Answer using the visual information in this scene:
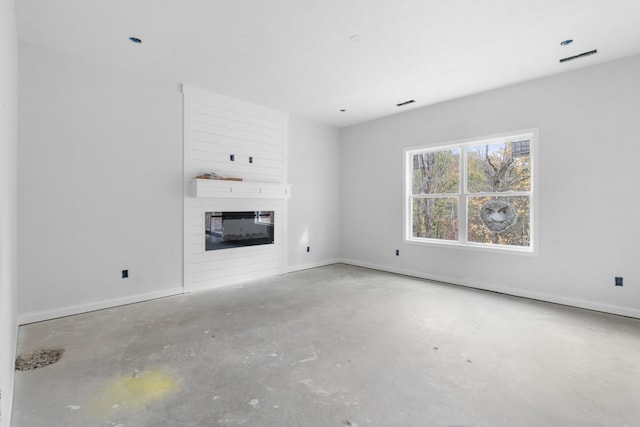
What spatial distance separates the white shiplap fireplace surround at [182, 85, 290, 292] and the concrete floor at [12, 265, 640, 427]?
0.90 meters

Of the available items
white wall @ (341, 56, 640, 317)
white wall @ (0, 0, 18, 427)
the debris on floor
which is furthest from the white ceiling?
the debris on floor

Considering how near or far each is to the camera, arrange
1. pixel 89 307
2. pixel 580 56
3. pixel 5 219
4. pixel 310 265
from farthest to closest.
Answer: pixel 310 265, pixel 89 307, pixel 580 56, pixel 5 219

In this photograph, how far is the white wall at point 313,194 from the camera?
570 cm

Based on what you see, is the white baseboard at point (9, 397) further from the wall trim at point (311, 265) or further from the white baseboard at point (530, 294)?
the white baseboard at point (530, 294)

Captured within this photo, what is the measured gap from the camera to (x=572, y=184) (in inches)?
145

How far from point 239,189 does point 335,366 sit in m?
3.10

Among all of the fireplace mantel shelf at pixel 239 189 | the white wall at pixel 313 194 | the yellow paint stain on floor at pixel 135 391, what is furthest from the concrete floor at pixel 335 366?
the white wall at pixel 313 194

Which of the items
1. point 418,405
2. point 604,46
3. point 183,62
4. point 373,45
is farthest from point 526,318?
point 183,62

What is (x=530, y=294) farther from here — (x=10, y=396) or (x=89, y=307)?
(x=89, y=307)

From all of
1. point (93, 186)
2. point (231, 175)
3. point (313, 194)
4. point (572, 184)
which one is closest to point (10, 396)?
point (93, 186)

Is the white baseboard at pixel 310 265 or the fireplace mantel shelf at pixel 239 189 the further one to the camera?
the white baseboard at pixel 310 265

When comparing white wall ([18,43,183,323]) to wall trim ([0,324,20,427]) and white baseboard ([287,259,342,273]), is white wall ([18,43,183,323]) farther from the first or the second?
white baseboard ([287,259,342,273])

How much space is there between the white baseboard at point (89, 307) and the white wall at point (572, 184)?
13.1ft

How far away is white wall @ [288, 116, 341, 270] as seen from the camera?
5.70 meters
